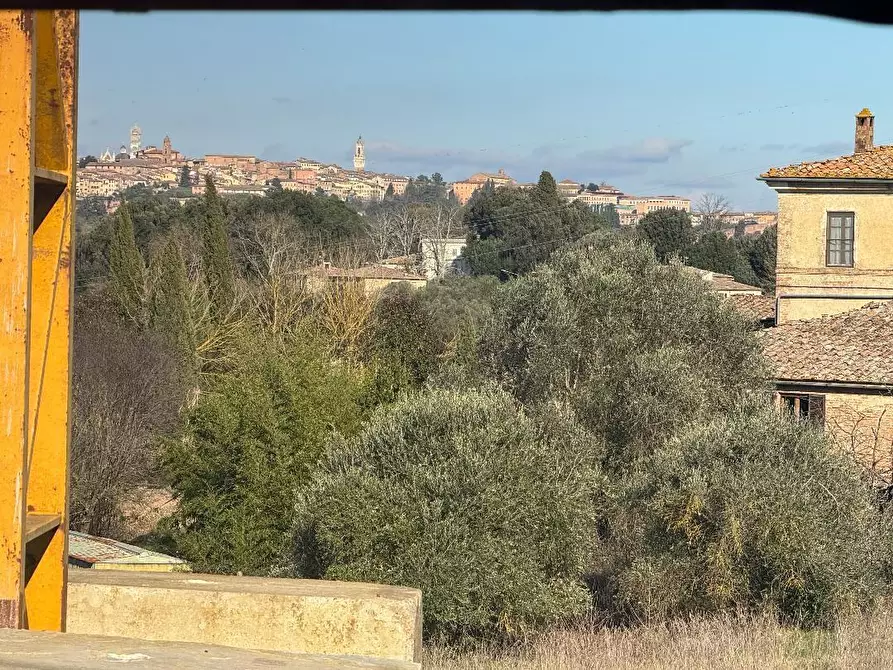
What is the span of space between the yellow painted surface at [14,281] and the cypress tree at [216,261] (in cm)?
3531

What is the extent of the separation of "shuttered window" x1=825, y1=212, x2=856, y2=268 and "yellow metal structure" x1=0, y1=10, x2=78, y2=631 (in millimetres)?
27375

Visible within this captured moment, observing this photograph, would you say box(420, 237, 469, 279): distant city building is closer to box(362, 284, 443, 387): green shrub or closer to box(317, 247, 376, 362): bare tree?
box(362, 284, 443, 387): green shrub

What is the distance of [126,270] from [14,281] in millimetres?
34843

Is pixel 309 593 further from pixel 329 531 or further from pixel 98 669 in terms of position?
pixel 329 531

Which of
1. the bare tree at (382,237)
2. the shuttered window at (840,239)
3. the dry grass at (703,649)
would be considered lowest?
the dry grass at (703,649)

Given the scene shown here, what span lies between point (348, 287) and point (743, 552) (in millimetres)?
27858

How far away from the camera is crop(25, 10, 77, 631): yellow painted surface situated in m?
5.68

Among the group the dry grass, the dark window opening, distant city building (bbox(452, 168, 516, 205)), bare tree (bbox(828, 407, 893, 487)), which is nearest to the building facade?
the dark window opening

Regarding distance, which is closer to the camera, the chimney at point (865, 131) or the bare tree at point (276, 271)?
the chimney at point (865, 131)

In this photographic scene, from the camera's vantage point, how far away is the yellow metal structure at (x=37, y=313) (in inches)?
195

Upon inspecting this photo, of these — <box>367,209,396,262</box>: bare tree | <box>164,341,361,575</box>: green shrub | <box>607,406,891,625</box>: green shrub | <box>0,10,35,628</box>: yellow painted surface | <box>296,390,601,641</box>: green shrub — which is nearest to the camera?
<box>0,10,35,628</box>: yellow painted surface

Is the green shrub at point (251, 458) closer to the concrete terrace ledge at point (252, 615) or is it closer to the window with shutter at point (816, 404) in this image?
the window with shutter at point (816, 404)

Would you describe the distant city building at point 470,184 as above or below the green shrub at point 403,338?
above

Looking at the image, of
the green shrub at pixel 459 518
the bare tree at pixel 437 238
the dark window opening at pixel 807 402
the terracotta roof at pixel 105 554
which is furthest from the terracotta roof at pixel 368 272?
the green shrub at pixel 459 518
